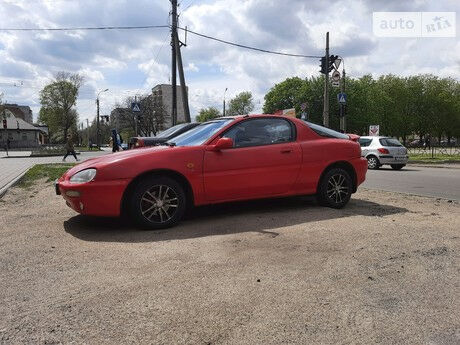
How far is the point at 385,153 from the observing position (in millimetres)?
17953

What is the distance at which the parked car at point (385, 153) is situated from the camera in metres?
18.0

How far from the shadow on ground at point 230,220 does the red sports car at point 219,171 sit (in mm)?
249

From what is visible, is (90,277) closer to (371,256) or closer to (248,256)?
(248,256)

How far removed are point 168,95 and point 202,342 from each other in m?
95.3

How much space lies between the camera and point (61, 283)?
3.47m

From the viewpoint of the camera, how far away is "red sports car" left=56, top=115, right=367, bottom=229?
511 cm

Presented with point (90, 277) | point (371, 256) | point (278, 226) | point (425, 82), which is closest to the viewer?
point (90, 277)

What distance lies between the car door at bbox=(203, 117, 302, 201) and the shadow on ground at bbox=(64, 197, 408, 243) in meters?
0.35

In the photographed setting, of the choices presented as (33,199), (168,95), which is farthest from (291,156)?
(168,95)

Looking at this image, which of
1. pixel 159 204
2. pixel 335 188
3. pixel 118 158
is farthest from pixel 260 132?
pixel 118 158

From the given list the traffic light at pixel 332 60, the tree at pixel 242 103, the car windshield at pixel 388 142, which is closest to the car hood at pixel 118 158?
the car windshield at pixel 388 142

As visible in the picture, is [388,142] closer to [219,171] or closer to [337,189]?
[337,189]

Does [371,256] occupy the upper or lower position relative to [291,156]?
lower

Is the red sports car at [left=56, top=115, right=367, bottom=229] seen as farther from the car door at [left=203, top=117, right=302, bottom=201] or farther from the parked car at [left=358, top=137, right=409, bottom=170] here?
the parked car at [left=358, top=137, right=409, bottom=170]
